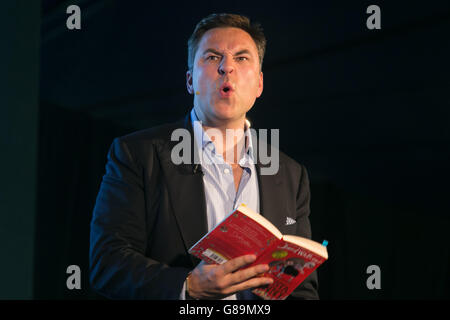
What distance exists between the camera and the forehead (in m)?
1.36

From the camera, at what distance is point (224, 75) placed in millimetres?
1326

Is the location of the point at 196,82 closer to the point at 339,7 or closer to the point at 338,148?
the point at 339,7

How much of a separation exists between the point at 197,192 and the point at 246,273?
0.30 meters

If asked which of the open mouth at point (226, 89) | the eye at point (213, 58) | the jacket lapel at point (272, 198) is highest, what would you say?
the eye at point (213, 58)

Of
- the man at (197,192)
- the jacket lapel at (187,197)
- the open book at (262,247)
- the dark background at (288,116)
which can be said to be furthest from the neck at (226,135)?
the dark background at (288,116)

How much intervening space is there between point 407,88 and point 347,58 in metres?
0.61

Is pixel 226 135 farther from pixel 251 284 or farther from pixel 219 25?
pixel 251 284

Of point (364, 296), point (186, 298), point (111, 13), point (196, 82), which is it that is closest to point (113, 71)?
point (111, 13)

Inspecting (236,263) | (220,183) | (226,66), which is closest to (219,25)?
(226,66)

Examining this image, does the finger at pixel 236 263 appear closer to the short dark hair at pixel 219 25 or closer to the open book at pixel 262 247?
the open book at pixel 262 247

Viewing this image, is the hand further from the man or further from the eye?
the eye

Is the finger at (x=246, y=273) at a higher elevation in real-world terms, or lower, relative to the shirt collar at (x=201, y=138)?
lower

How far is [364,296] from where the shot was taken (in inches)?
214

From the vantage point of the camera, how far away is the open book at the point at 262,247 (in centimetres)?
103
